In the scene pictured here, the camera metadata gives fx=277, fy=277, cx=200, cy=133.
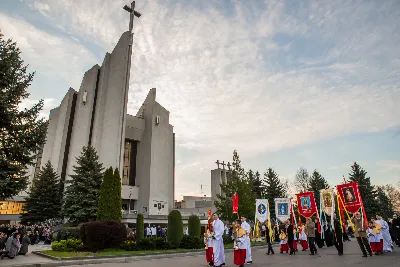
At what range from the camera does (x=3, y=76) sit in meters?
14.4

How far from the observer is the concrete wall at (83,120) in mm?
42500

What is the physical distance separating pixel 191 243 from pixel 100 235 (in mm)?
5709

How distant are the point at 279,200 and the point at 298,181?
37.7 meters

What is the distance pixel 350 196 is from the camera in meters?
15.1

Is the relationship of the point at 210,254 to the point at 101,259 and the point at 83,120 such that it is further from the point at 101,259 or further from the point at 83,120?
the point at 83,120

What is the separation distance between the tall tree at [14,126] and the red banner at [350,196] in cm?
1698

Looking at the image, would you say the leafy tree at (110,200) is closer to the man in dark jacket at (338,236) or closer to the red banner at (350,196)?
the man in dark jacket at (338,236)

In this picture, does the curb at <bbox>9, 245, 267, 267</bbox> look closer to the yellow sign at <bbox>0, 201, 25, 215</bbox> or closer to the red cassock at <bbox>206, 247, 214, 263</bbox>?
the red cassock at <bbox>206, 247, 214, 263</bbox>

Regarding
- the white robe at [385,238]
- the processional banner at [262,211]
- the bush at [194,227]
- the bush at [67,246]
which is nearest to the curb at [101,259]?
the bush at [67,246]

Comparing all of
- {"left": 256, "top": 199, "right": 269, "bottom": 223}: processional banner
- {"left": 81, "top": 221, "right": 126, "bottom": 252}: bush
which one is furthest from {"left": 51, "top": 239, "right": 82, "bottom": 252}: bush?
{"left": 256, "top": 199, "right": 269, "bottom": 223}: processional banner

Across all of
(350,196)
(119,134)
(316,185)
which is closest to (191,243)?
(350,196)

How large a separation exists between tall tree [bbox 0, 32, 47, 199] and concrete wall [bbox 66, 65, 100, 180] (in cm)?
2763

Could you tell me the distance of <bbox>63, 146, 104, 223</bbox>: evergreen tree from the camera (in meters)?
28.1

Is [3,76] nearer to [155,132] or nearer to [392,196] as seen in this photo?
[155,132]
